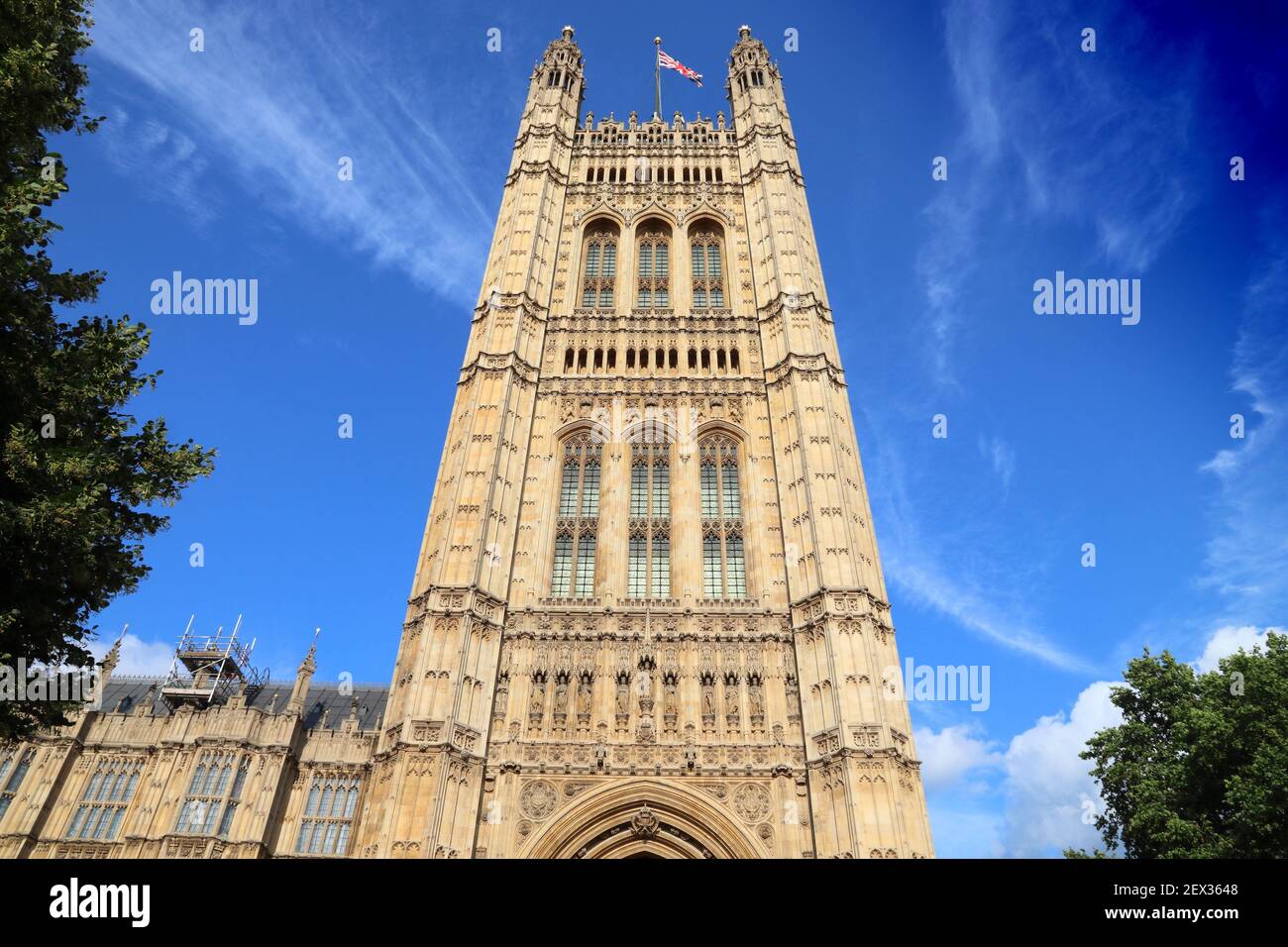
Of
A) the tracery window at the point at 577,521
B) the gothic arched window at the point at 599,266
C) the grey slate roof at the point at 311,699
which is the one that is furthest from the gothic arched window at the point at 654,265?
the grey slate roof at the point at 311,699

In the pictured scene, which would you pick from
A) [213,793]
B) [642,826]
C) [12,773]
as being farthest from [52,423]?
[12,773]

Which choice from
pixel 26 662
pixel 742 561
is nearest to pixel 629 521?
pixel 742 561

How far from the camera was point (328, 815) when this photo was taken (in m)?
27.8

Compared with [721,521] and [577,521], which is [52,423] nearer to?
[577,521]

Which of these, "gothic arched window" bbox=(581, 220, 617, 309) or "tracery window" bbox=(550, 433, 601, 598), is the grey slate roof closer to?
"tracery window" bbox=(550, 433, 601, 598)

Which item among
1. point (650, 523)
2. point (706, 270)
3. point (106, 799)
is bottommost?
point (106, 799)

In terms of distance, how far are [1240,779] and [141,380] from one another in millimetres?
26611

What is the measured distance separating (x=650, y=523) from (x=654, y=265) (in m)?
14.9

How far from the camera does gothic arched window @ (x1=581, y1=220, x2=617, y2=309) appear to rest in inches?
1436

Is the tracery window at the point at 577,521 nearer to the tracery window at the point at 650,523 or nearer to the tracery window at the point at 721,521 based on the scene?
the tracery window at the point at 650,523

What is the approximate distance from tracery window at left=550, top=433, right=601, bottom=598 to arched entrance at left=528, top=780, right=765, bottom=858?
22.9ft

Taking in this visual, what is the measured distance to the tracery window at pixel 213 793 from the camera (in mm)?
26312

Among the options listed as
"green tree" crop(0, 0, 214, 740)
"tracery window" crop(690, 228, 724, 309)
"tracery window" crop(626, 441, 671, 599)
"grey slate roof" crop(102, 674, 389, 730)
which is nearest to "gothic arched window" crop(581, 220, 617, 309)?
"tracery window" crop(690, 228, 724, 309)

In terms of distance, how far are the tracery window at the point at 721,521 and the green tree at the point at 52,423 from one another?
18530 millimetres
